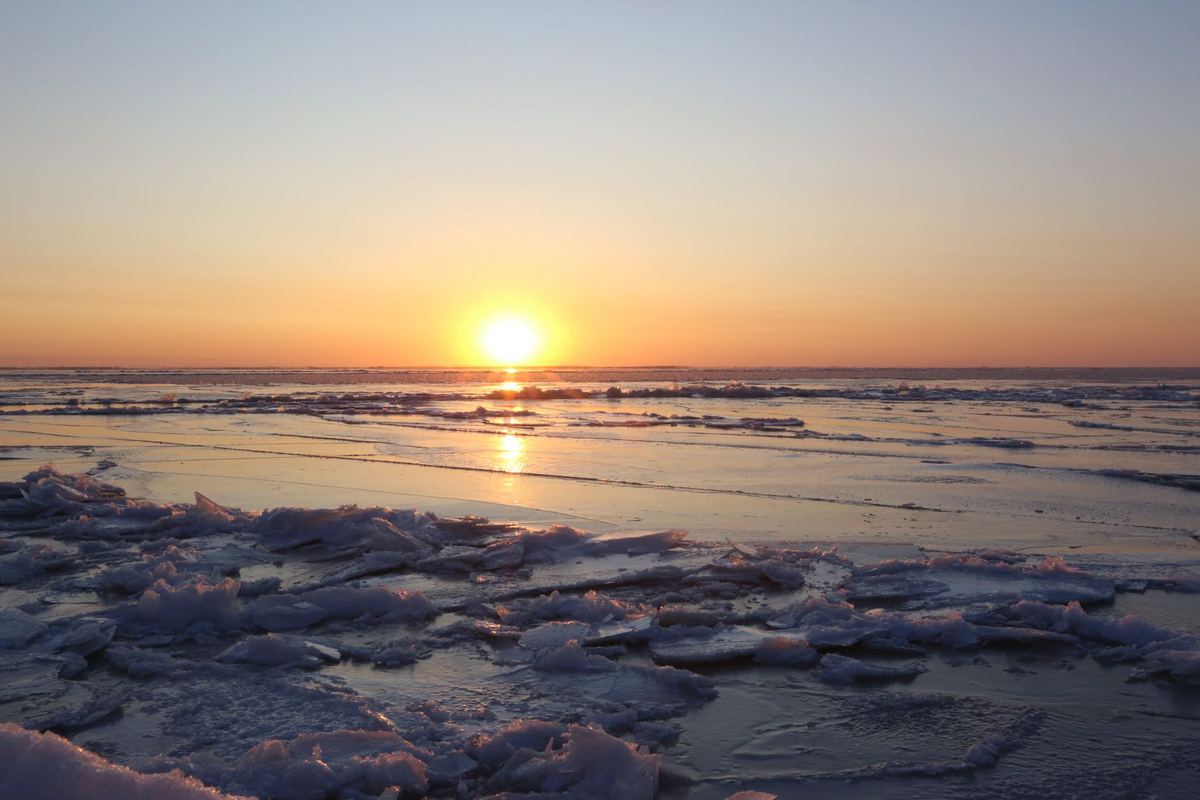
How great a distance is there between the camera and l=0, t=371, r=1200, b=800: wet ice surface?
3627 millimetres

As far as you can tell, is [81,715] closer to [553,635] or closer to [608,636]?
[553,635]

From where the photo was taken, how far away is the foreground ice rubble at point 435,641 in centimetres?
356

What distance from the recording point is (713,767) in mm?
3707

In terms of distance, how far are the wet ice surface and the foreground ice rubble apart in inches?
0.8

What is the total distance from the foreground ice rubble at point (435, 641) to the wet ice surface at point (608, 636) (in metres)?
0.02

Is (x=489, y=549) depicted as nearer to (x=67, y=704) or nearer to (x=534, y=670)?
(x=534, y=670)

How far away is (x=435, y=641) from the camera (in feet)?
17.5

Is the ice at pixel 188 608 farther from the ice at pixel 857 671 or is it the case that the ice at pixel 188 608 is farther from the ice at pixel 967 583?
the ice at pixel 967 583

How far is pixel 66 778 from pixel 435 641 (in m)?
2.98

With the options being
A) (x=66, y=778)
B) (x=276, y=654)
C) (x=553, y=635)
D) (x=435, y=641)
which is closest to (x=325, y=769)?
(x=66, y=778)

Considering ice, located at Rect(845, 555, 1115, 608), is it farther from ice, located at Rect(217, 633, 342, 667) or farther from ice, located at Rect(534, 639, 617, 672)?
ice, located at Rect(217, 633, 342, 667)

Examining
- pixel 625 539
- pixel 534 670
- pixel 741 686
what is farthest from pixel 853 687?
pixel 625 539

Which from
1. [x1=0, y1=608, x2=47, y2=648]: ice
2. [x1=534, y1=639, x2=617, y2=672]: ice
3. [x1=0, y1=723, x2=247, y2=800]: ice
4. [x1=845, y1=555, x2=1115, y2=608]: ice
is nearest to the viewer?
[x1=0, y1=723, x2=247, y2=800]: ice

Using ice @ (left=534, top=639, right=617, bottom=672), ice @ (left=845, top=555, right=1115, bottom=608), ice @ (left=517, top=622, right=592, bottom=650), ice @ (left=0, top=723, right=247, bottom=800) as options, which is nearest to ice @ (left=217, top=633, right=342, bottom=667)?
ice @ (left=517, top=622, right=592, bottom=650)
